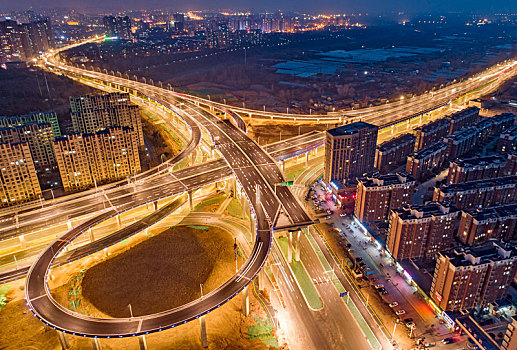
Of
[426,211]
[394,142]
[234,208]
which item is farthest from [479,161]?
[234,208]

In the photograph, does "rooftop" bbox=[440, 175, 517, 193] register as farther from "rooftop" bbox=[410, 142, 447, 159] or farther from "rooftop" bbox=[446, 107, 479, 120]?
"rooftop" bbox=[446, 107, 479, 120]

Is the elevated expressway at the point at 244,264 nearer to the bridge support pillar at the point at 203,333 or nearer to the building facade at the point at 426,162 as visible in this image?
the bridge support pillar at the point at 203,333

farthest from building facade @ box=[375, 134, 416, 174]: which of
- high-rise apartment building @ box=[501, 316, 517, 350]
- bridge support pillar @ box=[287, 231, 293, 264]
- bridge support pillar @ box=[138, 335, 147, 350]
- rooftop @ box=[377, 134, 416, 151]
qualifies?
bridge support pillar @ box=[138, 335, 147, 350]

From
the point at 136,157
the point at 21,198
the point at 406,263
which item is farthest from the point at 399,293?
the point at 21,198

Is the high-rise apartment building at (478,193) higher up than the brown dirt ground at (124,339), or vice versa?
the high-rise apartment building at (478,193)

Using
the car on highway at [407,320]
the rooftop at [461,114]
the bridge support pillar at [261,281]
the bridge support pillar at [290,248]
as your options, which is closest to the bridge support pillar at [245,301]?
the bridge support pillar at [261,281]

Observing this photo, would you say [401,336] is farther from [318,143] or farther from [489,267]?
[318,143]
